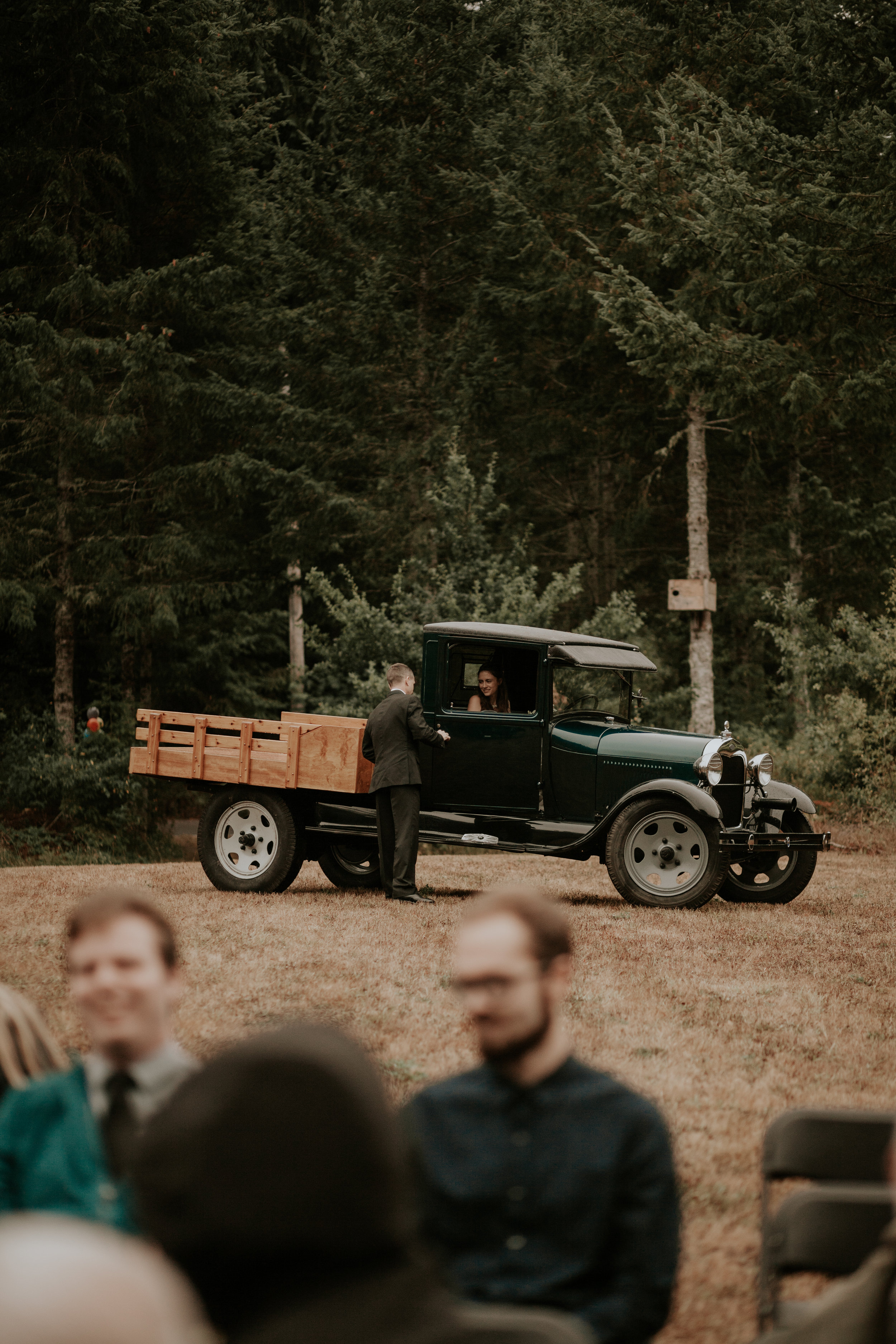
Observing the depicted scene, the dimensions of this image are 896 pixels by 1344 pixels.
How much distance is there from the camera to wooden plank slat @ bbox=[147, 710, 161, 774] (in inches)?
452

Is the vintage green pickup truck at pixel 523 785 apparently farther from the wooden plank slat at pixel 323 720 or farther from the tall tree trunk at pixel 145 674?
the tall tree trunk at pixel 145 674

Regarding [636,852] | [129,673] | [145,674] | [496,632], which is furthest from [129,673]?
[636,852]

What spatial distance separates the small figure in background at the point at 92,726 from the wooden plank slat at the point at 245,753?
1023 centimetres

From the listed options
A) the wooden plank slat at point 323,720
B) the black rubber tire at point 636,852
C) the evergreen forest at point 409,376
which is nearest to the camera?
the black rubber tire at point 636,852

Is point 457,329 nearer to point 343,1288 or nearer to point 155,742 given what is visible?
point 155,742

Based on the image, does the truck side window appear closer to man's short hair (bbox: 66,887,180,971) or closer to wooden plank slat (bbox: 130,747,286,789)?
wooden plank slat (bbox: 130,747,286,789)

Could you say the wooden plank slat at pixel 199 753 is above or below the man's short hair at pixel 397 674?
below

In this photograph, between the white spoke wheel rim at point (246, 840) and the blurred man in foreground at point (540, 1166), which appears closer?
the blurred man in foreground at point (540, 1166)

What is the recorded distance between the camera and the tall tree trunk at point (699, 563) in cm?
2241

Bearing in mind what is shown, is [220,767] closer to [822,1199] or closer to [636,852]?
[636,852]

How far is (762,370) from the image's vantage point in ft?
60.1

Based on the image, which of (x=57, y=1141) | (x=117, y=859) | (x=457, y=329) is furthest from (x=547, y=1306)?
(x=457, y=329)

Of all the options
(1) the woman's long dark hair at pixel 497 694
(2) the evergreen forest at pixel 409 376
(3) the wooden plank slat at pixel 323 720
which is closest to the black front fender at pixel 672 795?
(1) the woman's long dark hair at pixel 497 694

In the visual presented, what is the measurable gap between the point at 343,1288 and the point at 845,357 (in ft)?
54.9
